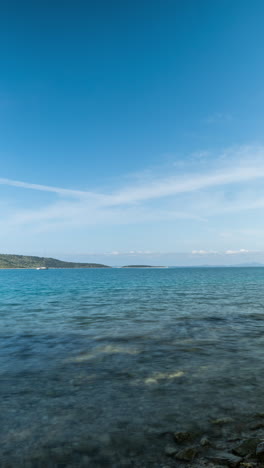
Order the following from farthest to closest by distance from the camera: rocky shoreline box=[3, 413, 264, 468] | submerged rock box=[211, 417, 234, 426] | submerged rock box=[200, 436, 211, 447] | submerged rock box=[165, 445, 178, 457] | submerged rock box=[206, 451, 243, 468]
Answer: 1. submerged rock box=[211, 417, 234, 426]
2. submerged rock box=[200, 436, 211, 447]
3. submerged rock box=[165, 445, 178, 457]
4. rocky shoreline box=[3, 413, 264, 468]
5. submerged rock box=[206, 451, 243, 468]

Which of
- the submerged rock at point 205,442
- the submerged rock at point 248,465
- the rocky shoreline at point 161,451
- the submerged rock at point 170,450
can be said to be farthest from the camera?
the submerged rock at point 205,442

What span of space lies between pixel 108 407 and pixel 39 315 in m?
20.7

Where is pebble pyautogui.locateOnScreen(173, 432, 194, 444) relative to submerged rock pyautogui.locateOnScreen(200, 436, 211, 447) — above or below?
below

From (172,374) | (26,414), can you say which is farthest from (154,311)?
(26,414)

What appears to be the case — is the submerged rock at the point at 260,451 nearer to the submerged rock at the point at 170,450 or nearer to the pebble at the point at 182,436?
the pebble at the point at 182,436

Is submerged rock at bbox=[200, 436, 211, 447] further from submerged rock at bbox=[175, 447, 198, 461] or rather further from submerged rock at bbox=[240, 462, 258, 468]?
submerged rock at bbox=[240, 462, 258, 468]

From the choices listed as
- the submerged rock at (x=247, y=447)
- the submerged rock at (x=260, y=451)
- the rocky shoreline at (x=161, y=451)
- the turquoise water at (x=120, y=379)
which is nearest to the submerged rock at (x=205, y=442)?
the rocky shoreline at (x=161, y=451)

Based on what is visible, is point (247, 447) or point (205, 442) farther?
point (205, 442)

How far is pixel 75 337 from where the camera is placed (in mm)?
18516

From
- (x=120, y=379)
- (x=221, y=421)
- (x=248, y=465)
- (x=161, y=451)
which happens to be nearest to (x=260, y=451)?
(x=248, y=465)

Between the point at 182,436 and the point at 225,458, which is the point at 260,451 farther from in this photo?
the point at 182,436

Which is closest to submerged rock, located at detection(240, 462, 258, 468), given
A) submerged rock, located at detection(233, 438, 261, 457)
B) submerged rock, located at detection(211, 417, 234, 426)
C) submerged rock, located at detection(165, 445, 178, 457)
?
submerged rock, located at detection(233, 438, 261, 457)

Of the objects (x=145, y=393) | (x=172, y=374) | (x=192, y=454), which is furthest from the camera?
(x=172, y=374)

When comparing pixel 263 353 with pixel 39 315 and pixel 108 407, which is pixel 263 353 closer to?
pixel 108 407
